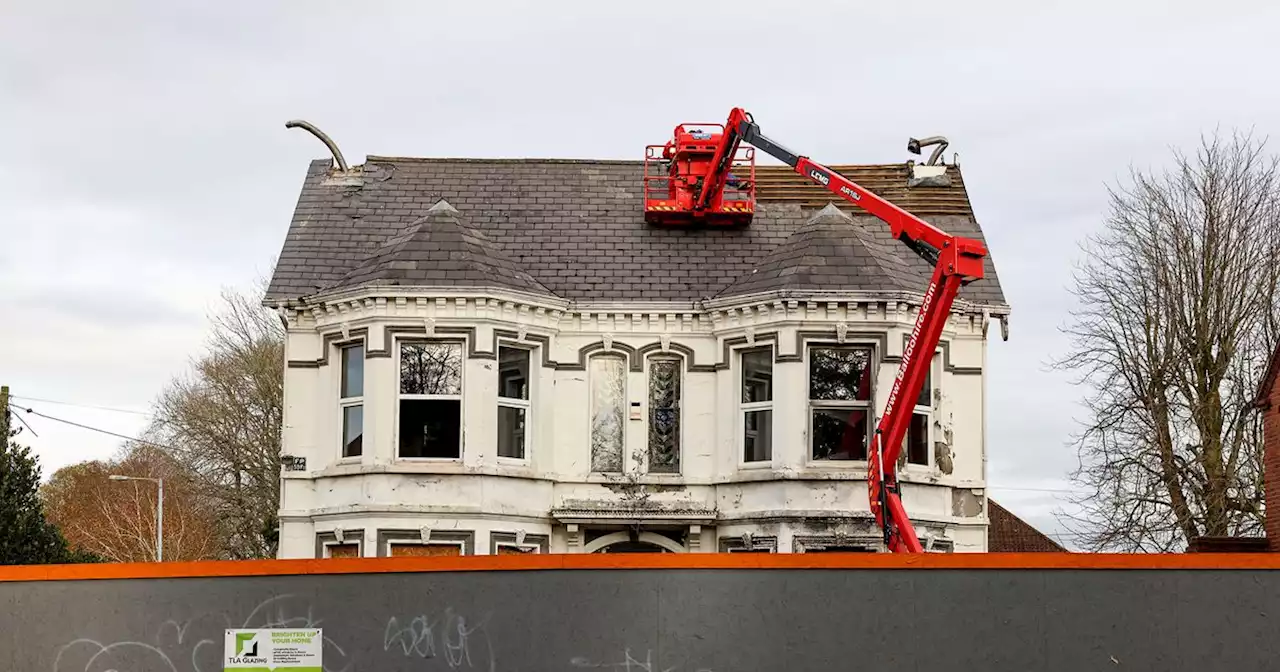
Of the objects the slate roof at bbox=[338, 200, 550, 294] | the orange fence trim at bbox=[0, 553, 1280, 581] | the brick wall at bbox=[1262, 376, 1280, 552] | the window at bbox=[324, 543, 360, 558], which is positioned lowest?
the window at bbox=[324, 543, 360, 558]

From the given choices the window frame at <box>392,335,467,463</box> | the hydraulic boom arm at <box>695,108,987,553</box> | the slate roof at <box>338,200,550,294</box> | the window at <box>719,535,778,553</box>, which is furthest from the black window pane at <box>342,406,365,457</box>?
the hydraulic boom arm at <box>695,108,987,553</box>

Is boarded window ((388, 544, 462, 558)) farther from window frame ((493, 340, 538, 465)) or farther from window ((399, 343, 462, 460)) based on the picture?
window frame ((493, 340, 538, 465))

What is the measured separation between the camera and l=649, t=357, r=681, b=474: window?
2430cm

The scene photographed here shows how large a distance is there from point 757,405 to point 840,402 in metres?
1.29

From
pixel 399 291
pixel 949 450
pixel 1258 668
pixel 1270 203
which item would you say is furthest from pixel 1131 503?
pixel 1258 668

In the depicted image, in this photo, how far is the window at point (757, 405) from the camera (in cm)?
2380

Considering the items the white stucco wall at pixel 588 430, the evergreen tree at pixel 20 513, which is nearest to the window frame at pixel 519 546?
the white stucco wall at pixel 588 430

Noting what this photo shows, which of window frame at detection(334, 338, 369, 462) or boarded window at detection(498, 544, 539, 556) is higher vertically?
window frame at detection(334, 338, 369, 462)

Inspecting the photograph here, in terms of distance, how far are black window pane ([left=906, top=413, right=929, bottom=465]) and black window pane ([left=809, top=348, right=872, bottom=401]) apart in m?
1.04

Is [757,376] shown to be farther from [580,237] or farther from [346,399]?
[346,399]

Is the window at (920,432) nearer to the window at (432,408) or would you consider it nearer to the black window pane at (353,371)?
the window at (432,408)

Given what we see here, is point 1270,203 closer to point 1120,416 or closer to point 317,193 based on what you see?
point 1120,416

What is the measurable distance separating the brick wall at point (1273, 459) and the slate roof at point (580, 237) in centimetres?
428

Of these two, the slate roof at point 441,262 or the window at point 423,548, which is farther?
the slate roof at point 441,262
